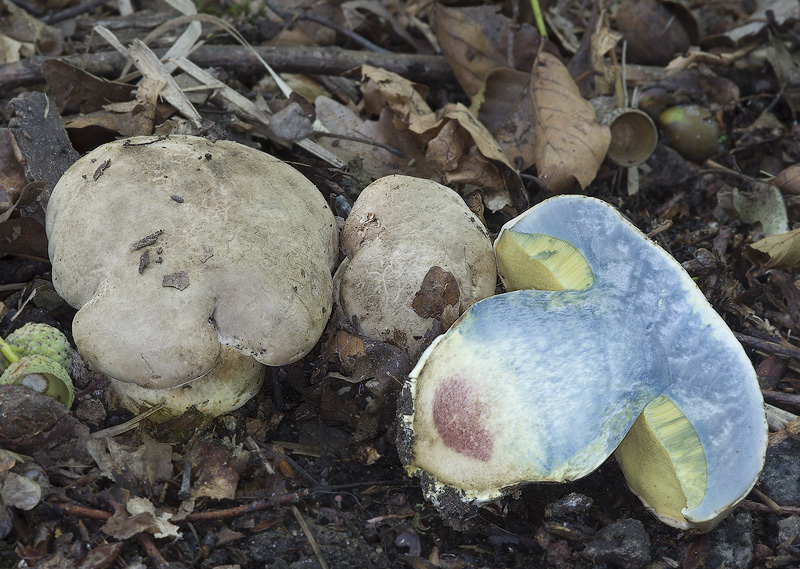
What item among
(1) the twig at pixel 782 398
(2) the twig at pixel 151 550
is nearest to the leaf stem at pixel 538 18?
(1) the twig at pixel 782 398

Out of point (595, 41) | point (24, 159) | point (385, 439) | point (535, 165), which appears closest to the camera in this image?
point (385, 439)

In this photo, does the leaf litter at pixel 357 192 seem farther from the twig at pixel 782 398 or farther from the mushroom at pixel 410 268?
the mushroom at pixel 410 268

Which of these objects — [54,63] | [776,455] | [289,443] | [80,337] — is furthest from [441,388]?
[54,63]

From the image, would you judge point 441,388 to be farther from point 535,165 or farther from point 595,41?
point 595,41

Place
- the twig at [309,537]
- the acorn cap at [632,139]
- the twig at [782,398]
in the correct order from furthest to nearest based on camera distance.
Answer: the acorn cap at [632,139] < the twig at [782,398] < the twig at [309,537]

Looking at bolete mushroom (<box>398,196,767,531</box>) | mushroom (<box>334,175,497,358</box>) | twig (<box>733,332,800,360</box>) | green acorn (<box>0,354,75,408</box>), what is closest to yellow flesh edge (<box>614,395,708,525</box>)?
bolete mushroom (<box>398,196,767,531</box>)

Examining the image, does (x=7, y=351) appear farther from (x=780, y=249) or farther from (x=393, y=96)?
(x=780, y=249)

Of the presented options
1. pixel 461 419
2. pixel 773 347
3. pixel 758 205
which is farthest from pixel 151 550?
pixel 758 205
